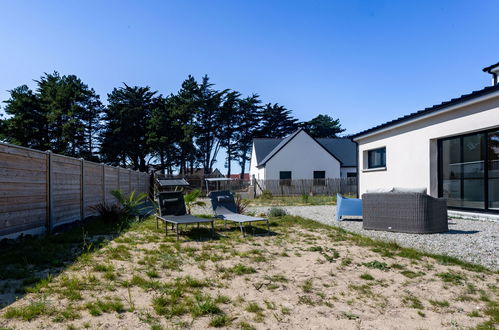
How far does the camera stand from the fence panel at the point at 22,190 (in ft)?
19.2

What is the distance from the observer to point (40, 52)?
32.0ft

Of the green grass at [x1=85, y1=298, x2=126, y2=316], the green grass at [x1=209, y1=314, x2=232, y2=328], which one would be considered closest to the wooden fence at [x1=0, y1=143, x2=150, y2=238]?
Result: the green grass at [x1=85, y1=298, x2=126, y2=316]

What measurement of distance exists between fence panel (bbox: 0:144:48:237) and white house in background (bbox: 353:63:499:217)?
35.1 feet

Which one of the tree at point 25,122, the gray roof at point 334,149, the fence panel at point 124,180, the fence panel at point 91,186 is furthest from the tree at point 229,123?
the fence panel at point 91,186

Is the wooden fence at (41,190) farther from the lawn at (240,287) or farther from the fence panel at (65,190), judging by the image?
the lawn at (240,287)

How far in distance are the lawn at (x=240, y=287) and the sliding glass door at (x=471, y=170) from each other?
5.21 meters

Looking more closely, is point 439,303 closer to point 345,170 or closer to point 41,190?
point 41,190

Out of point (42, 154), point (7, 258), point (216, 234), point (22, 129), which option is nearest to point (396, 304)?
point (216, 234)

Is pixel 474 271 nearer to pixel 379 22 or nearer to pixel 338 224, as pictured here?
pixel 338 224

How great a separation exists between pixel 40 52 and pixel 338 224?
10207 millimetres

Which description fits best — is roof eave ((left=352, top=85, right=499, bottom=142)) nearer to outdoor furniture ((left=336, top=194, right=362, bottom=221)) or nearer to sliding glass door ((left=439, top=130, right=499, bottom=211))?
sliding glass door ((left=439, top=130, right=499, bottom=211))

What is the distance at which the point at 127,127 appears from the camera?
36844 millimetres

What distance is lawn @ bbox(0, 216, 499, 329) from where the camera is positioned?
9.46 ft

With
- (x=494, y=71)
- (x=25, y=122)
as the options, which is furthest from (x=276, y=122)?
(x=494, y=71)
